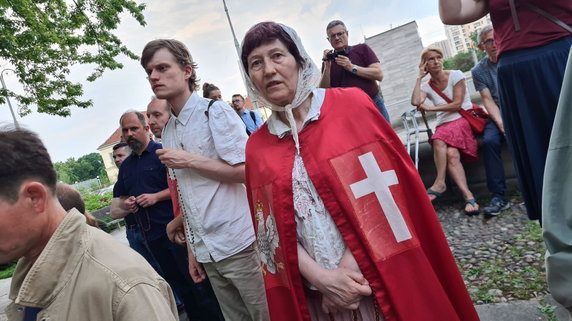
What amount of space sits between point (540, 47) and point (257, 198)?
1576 millimetres

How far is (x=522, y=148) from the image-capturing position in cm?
212

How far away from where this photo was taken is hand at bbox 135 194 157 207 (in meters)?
3.52

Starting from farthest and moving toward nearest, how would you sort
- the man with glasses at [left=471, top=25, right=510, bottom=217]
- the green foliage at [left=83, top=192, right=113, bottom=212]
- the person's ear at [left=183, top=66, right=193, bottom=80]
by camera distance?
1. the green foliage at [left=83, top=192, right=113, bottom=212]
2. the man with glasses at [left=471, top=25, right=510, bottom=217]
3. the person's ear at [left=183, top=66, right=193, bottom=80]

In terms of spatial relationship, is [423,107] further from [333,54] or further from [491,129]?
[333,54]

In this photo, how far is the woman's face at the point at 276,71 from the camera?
184 centimetres

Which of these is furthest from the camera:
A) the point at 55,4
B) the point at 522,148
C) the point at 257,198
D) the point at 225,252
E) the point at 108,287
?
the point at 55,4

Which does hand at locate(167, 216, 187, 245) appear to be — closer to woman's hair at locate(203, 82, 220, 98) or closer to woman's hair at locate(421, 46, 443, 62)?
woman's hair at locate(203, 82, 220, 98)

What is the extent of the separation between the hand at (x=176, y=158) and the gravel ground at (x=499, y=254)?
2.22m

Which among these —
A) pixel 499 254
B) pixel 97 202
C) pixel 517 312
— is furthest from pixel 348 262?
pixel 97 202

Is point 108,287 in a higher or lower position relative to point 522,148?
higher

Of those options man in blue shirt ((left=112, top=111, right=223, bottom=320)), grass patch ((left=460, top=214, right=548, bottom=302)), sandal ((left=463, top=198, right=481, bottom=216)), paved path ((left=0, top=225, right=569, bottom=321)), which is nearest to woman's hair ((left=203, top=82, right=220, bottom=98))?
man in blue shirt ((left=112, top=111, right=223, bottom=320))

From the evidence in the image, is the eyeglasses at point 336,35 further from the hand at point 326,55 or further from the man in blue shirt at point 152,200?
the man in blue shirt at point 152,200

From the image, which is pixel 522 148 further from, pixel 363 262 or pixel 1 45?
pixel 1 45

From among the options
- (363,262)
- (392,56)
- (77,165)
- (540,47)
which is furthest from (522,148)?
(77,165)
